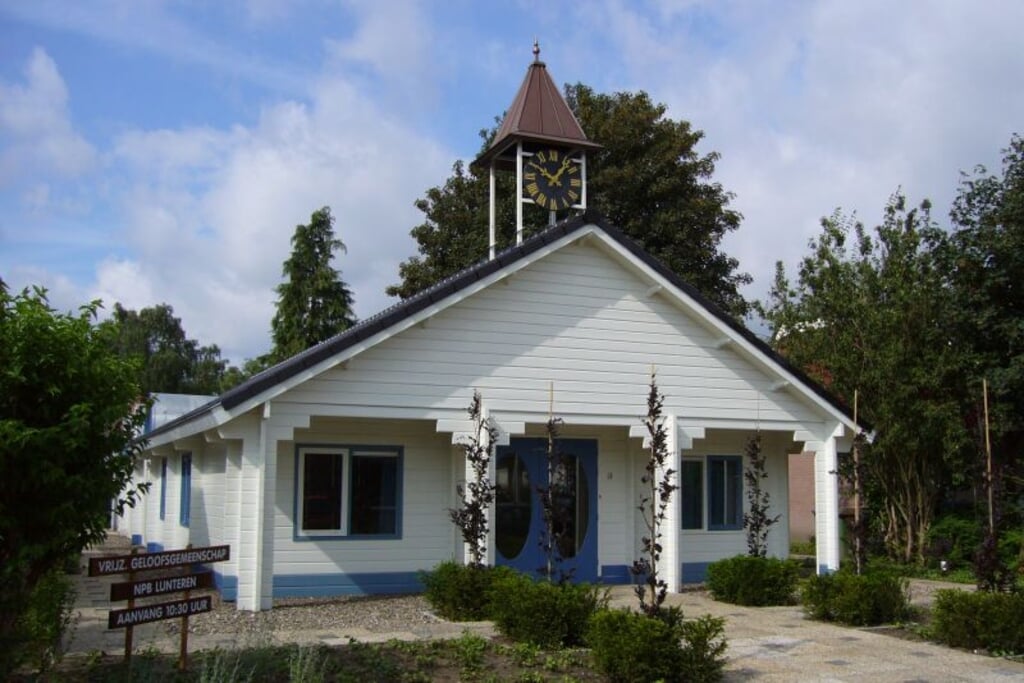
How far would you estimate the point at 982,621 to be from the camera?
10891mm

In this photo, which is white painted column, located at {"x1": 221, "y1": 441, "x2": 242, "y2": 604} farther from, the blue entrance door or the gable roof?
the blue entrance door

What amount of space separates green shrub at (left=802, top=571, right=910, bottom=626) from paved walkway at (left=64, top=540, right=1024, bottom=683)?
28 cm

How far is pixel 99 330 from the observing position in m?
8.32

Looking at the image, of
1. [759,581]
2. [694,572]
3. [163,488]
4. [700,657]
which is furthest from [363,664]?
[163,488]

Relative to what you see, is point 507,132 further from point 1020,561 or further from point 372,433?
point 1020,561

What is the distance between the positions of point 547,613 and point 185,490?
35.9ft

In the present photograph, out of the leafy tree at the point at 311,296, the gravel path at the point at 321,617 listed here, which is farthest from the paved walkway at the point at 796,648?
the leafy tree at the point at 311,296

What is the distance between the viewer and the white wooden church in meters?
13.5

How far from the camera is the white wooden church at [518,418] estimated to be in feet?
44.4

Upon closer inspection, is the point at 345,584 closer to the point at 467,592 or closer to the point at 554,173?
the point at 467,592

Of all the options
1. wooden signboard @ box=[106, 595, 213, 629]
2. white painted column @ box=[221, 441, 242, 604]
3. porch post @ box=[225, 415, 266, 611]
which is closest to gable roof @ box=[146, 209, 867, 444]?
porch post @ box=[225, 415, 266, 611]

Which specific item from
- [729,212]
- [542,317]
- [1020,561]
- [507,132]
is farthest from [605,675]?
[729,212]

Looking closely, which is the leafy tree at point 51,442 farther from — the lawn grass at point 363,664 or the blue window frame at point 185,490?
the blue window frame at point 185,490

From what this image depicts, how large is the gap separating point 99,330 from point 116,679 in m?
2.76
